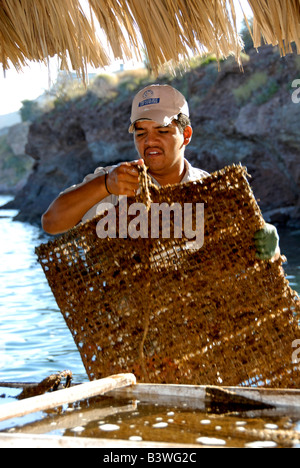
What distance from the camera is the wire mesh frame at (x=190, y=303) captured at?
212 cm

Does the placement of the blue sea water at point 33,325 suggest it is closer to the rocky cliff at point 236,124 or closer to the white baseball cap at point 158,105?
the white baseball cap at point 158,105

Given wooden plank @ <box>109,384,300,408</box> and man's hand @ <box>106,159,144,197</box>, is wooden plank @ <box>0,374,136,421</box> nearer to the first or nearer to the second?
wooden plank @ <box>109,384,300,408</box>

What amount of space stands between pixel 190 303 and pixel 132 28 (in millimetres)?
1379

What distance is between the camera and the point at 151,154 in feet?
8.46

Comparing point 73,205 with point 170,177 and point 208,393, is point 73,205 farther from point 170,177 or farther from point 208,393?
point 208,393

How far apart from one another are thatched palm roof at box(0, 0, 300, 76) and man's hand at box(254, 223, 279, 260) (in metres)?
0.87

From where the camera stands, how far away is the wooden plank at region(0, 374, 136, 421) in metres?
1.55

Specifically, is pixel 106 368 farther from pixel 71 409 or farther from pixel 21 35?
pixel 21 35

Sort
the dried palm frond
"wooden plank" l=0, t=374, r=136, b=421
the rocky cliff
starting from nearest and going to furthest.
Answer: "wooden plank" l=0, t=374, r=136, b=421, the dried palm frond, the rocky cliff

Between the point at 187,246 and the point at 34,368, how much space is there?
3.36 metres

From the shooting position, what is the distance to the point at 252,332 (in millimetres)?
2162

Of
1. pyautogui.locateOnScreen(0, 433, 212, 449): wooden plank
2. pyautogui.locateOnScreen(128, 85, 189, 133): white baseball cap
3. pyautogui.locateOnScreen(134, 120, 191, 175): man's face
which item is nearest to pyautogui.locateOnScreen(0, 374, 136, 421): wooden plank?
pyautogui.locateOnScreen(0, 433, 212, 449): wooden plank

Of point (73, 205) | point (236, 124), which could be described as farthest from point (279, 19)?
point (236, 124)

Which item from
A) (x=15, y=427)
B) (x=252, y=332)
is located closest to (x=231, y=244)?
(x=252, y=332)
